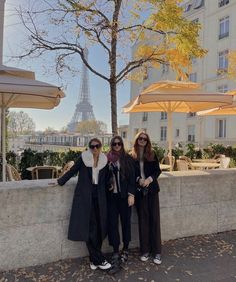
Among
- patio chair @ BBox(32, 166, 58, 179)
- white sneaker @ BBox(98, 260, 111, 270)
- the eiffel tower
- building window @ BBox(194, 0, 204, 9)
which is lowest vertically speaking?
white sneaker @ BBox(98, 260, 111, 270)

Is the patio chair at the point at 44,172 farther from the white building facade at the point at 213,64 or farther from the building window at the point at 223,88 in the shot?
the building window at the point at 223,88

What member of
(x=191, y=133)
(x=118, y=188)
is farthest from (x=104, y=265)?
(x=191, y=133)

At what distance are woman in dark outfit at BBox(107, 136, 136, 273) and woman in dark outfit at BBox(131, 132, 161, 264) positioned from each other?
23cm

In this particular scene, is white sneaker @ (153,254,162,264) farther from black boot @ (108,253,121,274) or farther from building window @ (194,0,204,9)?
building window @ (194,0,204,9)

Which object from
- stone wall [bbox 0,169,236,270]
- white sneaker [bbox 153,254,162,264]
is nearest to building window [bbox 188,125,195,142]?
stone wall [bbox 0,169,236,270]

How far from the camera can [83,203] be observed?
4.54 meters

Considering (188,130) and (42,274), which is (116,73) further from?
(188,130)

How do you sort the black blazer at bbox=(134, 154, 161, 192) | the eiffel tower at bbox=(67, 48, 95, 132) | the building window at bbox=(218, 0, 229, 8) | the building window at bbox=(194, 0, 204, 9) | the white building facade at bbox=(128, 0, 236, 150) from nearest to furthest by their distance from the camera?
the black blazer at bbox=(134, 154, 161, 192) → the white building facade at bbox=(128, 0, 236, 150) → the building window at bbox=(218, 0, 229, 8) → the building window at bbox=(194, 0, 204, 9) → the eiffel tower at bbox=(67, 48, 95, 132)

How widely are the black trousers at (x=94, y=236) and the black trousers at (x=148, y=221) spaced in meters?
0.72

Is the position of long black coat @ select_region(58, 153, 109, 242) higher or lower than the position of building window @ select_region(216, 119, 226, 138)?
lower

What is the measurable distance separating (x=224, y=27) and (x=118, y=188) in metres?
34.4

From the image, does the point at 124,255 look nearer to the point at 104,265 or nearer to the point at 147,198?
the point at 104,265

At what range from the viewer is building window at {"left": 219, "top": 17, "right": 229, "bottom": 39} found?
3447cm

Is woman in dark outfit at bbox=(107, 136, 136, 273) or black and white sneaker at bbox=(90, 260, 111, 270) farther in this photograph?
woman in dark outfit at bbox=(107, 136, 136, 273)
